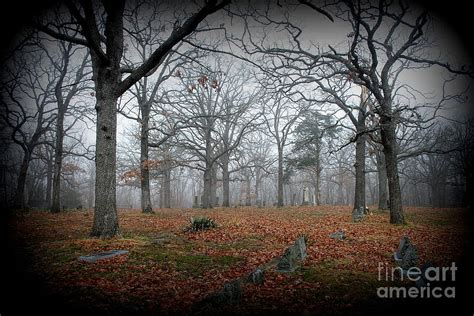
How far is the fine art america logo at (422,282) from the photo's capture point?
11.1ft

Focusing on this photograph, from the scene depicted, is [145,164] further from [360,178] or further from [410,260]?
[410,260]

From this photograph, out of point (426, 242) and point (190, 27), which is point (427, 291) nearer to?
point (426, 242)

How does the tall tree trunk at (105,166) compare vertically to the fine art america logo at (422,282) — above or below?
above

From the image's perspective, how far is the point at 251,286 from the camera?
3.84 m

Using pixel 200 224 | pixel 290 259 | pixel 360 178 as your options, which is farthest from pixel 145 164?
pixel 360 178

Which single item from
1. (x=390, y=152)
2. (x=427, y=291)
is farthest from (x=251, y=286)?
(x=390, y=152)

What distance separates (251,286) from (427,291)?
2456 millimetres

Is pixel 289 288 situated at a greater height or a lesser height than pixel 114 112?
lesser

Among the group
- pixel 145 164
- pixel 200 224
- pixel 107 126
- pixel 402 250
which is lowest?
pixel 200 224

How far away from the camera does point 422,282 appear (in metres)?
3.52

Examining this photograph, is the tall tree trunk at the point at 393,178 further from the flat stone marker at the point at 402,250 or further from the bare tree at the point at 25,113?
the bare tree at the point at 25,113

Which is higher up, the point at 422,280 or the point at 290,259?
the point at 422,280

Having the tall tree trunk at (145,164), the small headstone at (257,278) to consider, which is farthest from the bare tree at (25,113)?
the small headstone at (257,278)

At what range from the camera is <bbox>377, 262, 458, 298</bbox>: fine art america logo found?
133 inches
